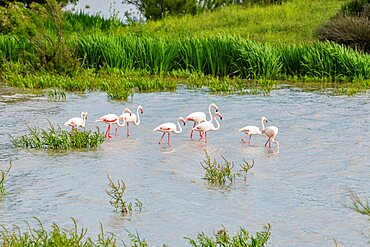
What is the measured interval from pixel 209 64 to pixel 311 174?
1115 centimetres

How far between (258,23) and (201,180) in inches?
861

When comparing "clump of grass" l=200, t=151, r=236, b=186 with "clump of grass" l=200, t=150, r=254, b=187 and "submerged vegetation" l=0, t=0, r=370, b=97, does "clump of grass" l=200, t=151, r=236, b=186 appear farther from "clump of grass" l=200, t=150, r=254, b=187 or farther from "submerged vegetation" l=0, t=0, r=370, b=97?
"submerged vegetation" l=0, t=0, r=370, b=97

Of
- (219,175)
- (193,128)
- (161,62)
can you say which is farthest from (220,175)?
(161,62)

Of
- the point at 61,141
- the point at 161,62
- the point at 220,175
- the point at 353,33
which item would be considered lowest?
the point at 220,175

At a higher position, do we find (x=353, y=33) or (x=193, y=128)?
(x=353, y=33)

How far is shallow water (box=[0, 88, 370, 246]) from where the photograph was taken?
779cm

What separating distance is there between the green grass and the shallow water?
42.1 ft

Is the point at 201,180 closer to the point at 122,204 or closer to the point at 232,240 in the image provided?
the point at 122,204

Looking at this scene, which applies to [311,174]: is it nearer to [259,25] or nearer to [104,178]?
[104,178]

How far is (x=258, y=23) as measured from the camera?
30797 millimetres

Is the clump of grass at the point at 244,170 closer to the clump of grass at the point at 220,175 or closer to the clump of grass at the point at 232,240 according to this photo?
the clump of grass at the point at 220,175

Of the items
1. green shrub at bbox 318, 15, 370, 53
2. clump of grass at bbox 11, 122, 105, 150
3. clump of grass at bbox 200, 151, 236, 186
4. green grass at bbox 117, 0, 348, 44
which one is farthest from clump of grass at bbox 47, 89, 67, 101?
green grass at bbox 117, 0, 348, 44

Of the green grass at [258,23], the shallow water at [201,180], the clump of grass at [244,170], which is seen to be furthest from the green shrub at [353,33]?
the clump of grass at [244,170]

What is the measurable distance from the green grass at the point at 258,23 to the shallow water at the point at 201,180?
12823 millimetres
